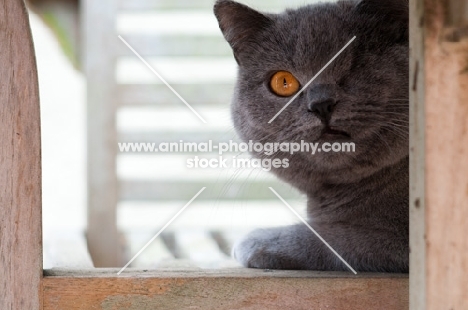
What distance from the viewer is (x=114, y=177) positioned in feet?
12.3

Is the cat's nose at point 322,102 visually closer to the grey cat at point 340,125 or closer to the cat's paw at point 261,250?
the grey cat at point 340,125

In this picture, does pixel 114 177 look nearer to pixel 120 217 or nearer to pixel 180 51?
pixel 120 217

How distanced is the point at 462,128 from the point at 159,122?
2873 millimetres

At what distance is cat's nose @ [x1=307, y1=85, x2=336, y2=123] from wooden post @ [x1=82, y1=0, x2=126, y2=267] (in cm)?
218

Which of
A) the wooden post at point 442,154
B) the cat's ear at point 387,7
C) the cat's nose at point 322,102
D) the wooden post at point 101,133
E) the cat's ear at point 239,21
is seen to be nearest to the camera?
the wooden post at point 442,154

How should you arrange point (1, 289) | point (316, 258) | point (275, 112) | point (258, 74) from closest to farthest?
point (1, 289) → point (316, 258) → point (275, 112) → point (258, 74)

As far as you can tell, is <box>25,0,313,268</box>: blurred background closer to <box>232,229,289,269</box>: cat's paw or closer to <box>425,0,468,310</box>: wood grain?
<box>232,229,289,269</box>: cat's paw

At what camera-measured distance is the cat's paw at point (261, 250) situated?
1680 millimetres

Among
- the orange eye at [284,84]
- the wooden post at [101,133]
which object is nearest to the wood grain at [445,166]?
the orange eye at [284,84]

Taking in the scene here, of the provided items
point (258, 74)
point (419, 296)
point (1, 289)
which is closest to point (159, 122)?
point (258, 74)

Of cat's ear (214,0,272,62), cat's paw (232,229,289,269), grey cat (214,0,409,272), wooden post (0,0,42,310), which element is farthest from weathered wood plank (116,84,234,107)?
wooden post (0,0,42,310)

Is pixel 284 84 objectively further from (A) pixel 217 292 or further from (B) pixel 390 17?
(A) pixel 217 292

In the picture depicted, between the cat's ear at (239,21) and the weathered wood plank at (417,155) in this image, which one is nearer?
the weathered wood plank at (417,155)

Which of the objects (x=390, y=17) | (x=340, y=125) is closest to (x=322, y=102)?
(x=340, y=125)
